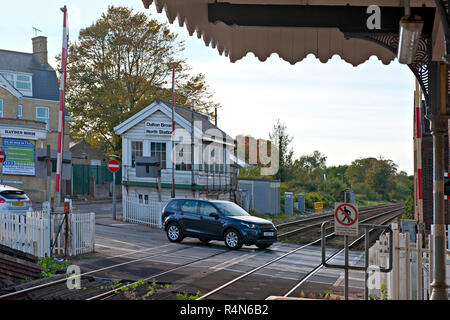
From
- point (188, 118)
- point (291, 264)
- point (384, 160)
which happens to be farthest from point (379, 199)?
point (291, 264)

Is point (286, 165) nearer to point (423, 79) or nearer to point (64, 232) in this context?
point (64, 232)

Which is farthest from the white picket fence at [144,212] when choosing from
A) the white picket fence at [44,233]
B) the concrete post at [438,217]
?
the concrete post at [438,217]

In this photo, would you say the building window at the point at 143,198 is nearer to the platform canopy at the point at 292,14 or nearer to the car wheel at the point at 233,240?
the car wheel at the point at 233,240

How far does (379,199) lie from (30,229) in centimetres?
7425

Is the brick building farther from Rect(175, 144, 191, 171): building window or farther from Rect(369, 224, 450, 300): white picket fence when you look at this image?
Rect(369, 224, 450, 300): white picket fence

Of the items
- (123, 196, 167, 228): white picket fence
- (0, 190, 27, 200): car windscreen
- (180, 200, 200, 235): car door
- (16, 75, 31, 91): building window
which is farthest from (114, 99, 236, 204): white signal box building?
(16, 75, 31, 91): building window

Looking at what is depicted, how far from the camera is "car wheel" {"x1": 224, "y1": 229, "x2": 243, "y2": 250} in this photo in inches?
724

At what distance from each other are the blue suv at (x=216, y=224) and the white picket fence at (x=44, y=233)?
3978 mm

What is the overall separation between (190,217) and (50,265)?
671cm

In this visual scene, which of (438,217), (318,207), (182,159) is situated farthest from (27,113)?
(438,217)

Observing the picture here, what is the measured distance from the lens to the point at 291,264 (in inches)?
617

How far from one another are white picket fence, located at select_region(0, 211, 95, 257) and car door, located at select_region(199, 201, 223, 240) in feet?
13.6

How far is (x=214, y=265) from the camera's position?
587 inches

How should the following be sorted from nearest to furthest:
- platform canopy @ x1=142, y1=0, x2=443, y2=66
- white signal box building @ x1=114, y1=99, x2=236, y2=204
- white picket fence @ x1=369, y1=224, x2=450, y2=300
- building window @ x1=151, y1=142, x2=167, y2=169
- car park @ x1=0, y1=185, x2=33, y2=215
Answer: platform canopy @ x1=142, y1=0, x2=443, y2=66 → white picket fence @ x1=369, y1=224, x2=450, y2=300 → car park @ x1=0, y1=185, x2=33, y2=215 → white signal box building @ x1=114, y1=99, x2=236, y2=204 → building window @ x1=151, y1=142, x2=167, y2=169
